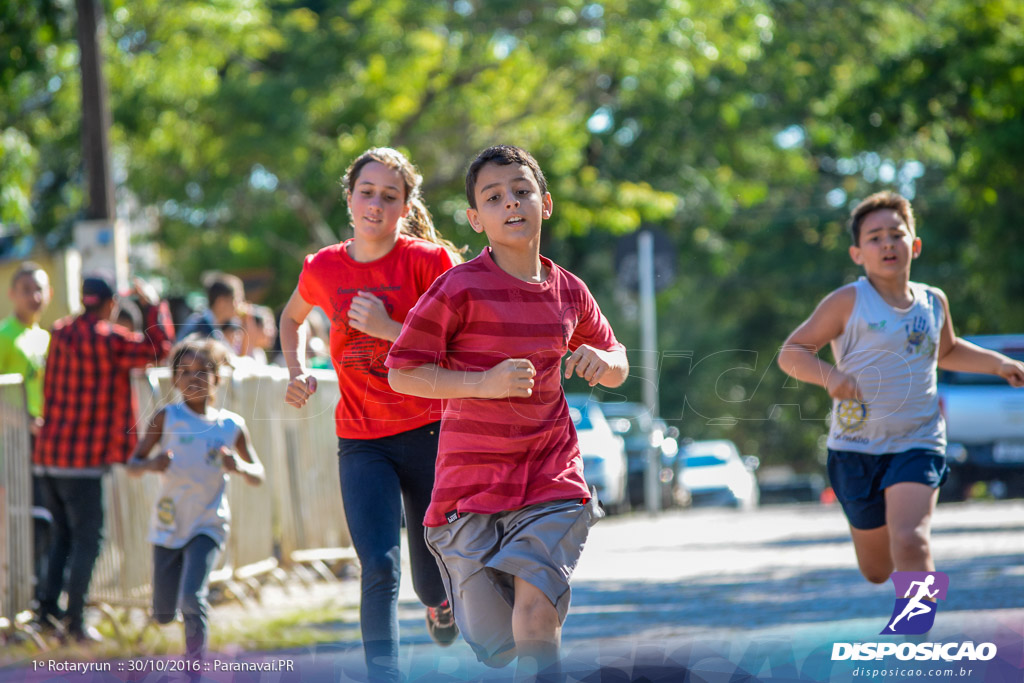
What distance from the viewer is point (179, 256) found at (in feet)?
75.0

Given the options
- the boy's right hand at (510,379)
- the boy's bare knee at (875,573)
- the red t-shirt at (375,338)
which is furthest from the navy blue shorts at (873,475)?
the boy's right hand at (510,379)

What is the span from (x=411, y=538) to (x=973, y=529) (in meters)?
8.67

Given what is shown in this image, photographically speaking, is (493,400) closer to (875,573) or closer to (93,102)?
(875,573)

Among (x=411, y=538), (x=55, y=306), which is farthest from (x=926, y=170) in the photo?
(x=411, y=538)

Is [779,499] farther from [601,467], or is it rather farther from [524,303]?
[524,303]

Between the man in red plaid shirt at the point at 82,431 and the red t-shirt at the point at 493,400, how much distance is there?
3744 mm

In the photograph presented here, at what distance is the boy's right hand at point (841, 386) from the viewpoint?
494cm

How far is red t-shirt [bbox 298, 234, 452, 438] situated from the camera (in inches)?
181

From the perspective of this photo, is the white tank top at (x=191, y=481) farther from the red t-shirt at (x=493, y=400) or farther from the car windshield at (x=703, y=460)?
the car windshield at (x=703, y=460)

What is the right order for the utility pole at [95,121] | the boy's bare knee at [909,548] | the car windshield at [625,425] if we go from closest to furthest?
the boy's bare knee at [909,548] → the utility pole at [95,121] → the car windshield at [625,425]

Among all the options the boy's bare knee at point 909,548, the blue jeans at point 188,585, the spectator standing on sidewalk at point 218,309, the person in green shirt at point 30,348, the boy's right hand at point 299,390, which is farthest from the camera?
the spectator standing on sidewalk at point 218,309

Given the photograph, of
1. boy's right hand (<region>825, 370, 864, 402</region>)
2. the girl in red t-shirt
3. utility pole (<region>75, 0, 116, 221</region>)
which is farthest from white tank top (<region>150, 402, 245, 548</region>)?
utility pole (<region>75, 0, 116, 221</region>)

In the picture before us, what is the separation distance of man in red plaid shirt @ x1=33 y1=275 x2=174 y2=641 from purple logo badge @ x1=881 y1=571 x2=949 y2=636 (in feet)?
13.8

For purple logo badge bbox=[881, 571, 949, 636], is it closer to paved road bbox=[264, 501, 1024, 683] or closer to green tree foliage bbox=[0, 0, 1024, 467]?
paved road bbox=[264, 501, 1024, 683]
